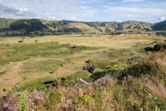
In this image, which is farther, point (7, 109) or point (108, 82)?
point (108, 82)

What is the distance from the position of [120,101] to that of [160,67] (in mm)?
3685

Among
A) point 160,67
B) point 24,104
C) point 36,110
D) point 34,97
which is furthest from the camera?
point 160,67

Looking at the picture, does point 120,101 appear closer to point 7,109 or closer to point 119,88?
point 119,88

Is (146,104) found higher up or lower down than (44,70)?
higher up

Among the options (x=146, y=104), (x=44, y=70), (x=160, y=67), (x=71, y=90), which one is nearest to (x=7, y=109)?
(x=71, y=90)

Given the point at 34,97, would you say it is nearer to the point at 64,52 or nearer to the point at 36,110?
the point at 36,110

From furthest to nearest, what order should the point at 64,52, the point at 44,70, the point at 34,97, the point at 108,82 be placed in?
the point at 64,52, the point at 44,70, the point at 108,82, the point at 34,97

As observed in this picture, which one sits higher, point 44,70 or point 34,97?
point 34,97

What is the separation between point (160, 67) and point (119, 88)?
2.75 m

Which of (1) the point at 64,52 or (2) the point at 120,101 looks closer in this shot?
(2) the point at 120,101

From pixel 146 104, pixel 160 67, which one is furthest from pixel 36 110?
pixel 160 67

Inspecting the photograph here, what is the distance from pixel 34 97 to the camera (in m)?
7.58

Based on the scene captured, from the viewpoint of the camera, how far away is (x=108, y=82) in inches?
376

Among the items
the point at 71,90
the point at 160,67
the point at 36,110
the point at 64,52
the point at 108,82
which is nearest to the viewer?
the point at 36,110
